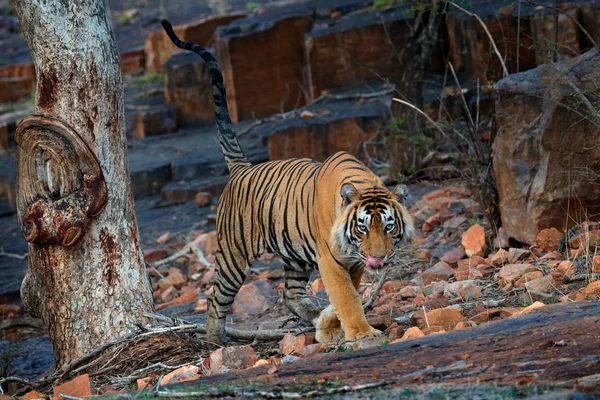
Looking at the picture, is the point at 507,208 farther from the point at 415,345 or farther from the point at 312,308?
the point at 415,345

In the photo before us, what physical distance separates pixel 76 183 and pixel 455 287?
8.61ft

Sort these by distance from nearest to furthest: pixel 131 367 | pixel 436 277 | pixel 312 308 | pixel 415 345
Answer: pixel 415 345, pixel 131 367, pixel 312 308, pixel 436 277

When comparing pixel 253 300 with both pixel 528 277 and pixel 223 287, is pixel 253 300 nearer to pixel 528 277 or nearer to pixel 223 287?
pixel 223 287

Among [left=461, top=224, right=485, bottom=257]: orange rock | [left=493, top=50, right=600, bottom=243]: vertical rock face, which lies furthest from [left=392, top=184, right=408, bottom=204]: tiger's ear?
[left=461, top=224, right=485, bottom=257]: orange rock

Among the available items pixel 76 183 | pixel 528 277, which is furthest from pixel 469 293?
pixel 76 183

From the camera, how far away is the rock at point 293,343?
18.2 feet

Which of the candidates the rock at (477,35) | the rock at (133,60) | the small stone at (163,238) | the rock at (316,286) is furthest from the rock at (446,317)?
the rock at (133,60)

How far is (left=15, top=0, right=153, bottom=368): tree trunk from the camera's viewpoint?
561 cm

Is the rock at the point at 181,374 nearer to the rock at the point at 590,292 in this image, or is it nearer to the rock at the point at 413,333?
the rock at the point at 413,333

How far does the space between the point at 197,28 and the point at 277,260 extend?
776 cm

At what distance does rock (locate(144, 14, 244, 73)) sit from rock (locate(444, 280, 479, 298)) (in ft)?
32.7

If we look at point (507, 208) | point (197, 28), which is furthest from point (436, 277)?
point (197, 28)

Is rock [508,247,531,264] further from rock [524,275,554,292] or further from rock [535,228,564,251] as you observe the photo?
A: rock [524,275,554,292]

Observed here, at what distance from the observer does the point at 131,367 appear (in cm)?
566
